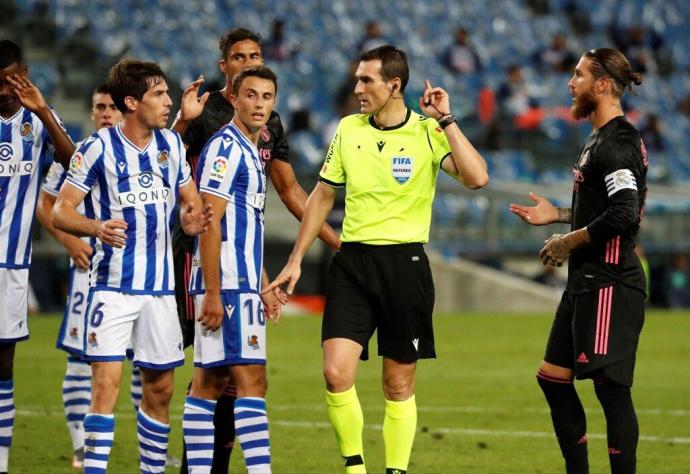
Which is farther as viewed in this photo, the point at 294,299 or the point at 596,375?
the point at 294,299

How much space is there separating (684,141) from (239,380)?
915 inches

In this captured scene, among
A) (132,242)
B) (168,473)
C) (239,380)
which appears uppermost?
(132,242)

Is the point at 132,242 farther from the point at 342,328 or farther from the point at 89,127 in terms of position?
the point at 89,127

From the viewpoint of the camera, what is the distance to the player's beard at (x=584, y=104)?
7074 mm

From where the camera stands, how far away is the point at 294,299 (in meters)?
21.8

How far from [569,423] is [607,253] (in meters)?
0.94

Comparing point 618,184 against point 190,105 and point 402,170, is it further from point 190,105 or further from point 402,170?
point 190,105

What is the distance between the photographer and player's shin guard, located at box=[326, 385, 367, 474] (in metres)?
7.09

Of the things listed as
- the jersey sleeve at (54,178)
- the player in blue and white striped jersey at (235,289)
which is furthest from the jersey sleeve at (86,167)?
the jersey sleeve at (54,178)

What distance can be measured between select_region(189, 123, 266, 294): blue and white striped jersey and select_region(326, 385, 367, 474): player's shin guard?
28.2 inches

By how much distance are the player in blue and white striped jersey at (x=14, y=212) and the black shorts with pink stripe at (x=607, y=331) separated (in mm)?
2931

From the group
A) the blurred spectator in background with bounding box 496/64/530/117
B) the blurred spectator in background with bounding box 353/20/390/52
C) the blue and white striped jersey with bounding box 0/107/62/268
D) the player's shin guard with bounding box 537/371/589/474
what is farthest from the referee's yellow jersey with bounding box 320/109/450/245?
the blurred spectator in background with bounding box 496/64/530/117

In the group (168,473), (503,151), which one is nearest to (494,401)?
(168,473)

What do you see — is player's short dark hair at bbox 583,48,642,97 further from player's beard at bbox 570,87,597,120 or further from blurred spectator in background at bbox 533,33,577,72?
blurred spectator in background at bbox 533,33,577,72
